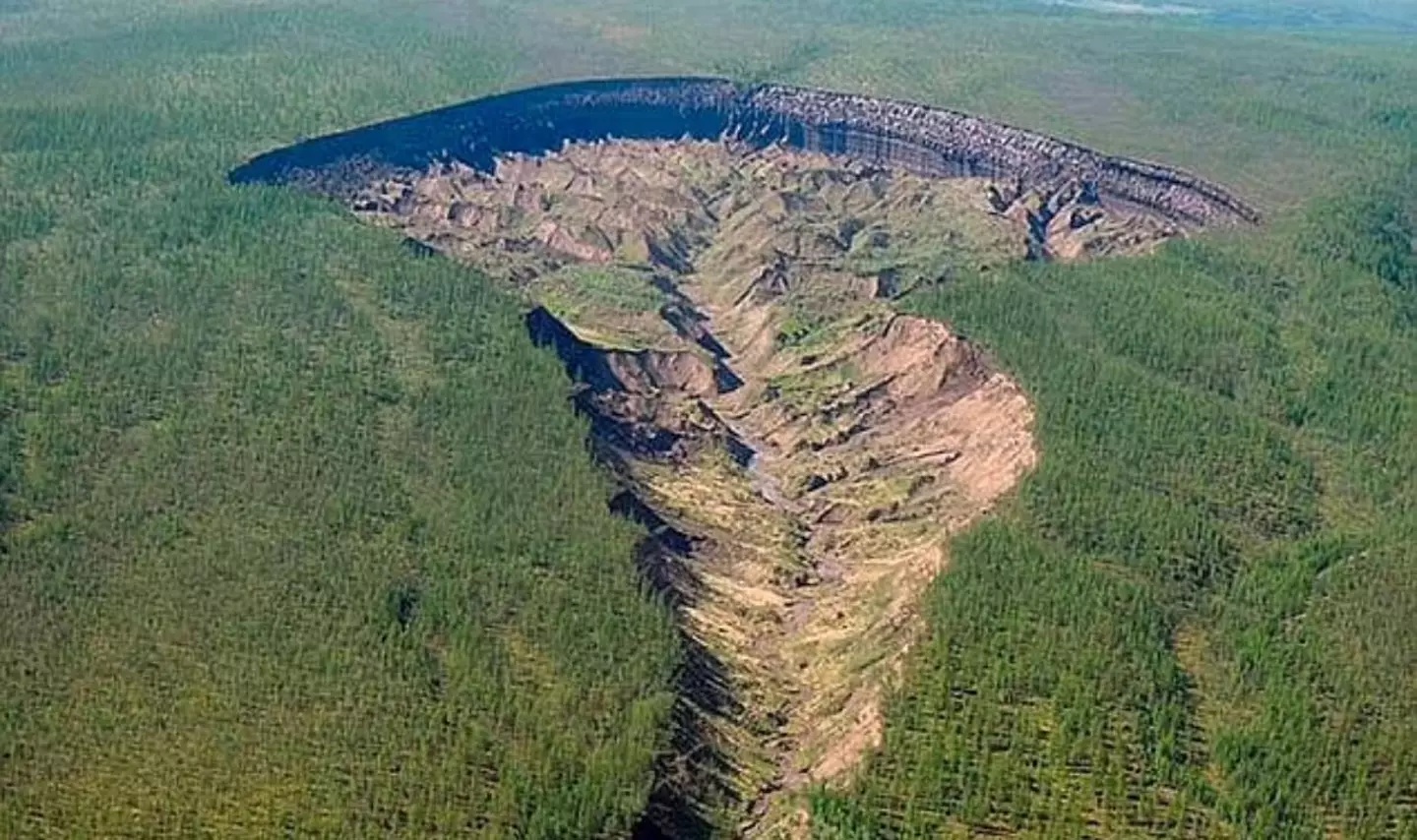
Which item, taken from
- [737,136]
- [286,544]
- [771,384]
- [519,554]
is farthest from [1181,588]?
[737,136]

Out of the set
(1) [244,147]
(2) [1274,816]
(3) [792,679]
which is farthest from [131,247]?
(2) [1274,816]

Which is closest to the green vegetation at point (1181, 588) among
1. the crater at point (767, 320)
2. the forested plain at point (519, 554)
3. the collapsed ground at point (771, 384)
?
the forested plain at point (519, 554)

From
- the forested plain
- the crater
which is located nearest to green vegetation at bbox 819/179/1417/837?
the forested plain

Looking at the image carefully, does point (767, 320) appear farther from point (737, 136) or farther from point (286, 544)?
point (286, 544)

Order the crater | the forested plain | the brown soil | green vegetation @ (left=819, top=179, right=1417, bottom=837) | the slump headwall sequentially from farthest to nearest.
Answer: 1. the slump headwall
2. the brown soil
3. the crater
4. green vegetation @ (left=819, top=179, right=1417, bottom=837)
5. the forested plain

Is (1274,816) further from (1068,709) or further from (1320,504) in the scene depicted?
(1320,504)

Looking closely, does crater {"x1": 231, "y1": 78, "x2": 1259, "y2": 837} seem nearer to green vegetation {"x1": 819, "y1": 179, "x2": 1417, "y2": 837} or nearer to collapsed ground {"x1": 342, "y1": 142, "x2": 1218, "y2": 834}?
collapsed ground {"x1": 342, "y1": 142, "x2": 1218, "y2": 834}
